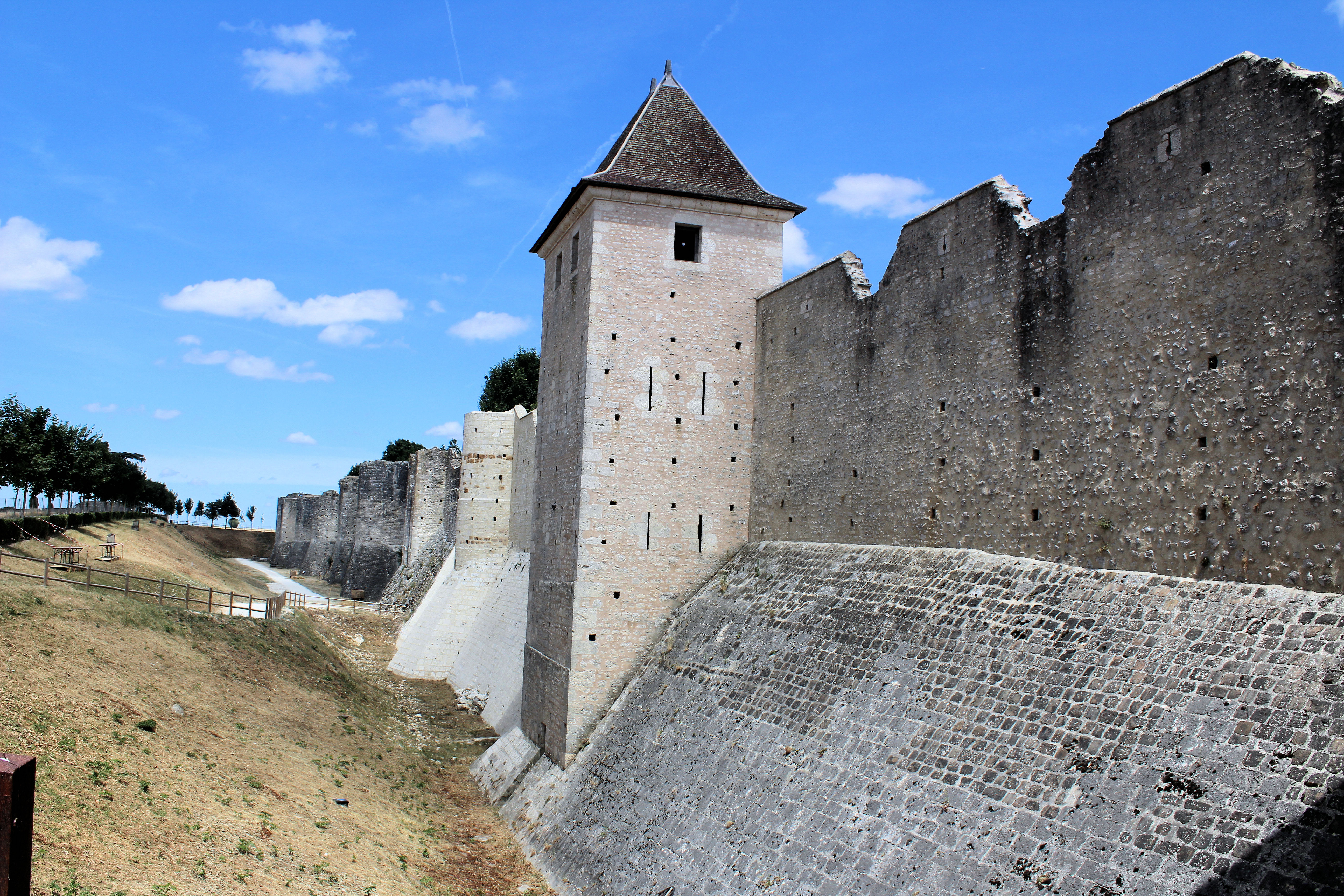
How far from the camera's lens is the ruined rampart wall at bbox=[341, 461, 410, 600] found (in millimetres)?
45312

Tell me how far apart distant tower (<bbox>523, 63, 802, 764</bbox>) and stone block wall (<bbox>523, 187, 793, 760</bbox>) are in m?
0.03

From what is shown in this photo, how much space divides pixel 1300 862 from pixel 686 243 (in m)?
13.9

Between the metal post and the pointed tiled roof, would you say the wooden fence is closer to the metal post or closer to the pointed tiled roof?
the pointed tiled roof

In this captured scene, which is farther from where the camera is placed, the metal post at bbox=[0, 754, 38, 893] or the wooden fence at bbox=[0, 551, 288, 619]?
the wooden fence at bbox=[0, 551, 288, 619]

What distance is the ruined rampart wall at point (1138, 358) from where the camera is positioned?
7230mm

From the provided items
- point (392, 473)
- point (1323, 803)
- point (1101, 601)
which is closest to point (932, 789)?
point (1101, 601)

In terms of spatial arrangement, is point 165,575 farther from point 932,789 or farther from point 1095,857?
point 1095,857

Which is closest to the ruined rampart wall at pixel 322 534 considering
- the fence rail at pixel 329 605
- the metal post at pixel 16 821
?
the fence rail at pixel 329 605

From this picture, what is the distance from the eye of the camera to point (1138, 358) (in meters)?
8.68

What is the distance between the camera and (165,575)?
2627cm

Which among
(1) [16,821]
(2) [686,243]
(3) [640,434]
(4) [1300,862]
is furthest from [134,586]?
(4) [1300,862]

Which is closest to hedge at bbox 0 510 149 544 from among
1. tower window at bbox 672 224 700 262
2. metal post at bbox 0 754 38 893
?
tower window at bbox 672 224 700 262

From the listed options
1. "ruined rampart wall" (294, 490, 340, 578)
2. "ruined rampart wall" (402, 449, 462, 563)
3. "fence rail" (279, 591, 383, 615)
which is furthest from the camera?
"ruined rampart wall" (294, 490, 340, 578)

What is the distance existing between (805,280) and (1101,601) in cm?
787
